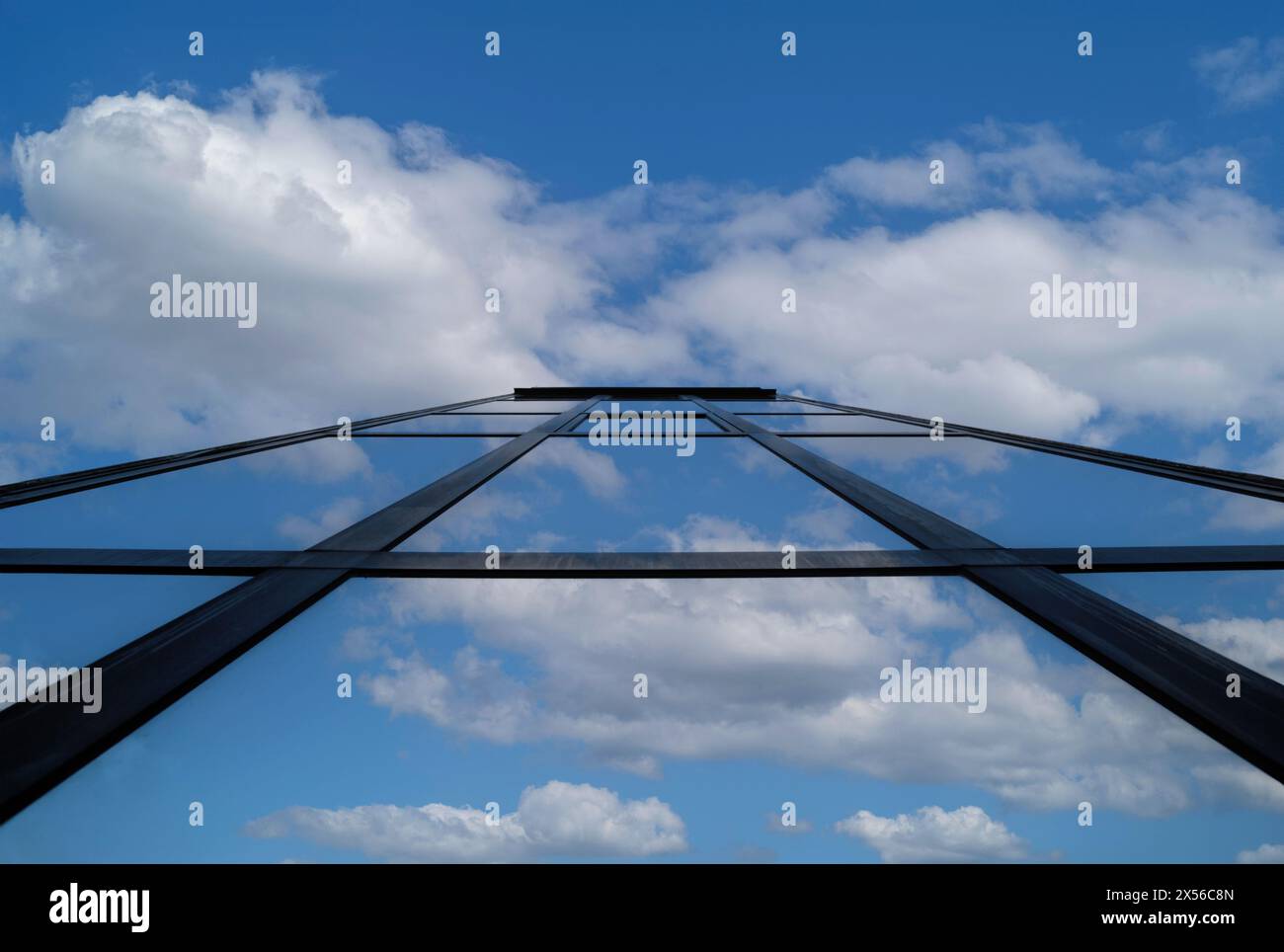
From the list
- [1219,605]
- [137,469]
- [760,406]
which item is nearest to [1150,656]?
[1219,605]

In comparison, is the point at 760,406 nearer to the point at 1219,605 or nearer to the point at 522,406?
the point at 522,406

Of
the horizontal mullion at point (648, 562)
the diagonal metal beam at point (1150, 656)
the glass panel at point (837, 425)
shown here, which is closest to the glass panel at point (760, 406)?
the glass panel at point (837, 425)

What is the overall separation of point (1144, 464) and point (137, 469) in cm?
821

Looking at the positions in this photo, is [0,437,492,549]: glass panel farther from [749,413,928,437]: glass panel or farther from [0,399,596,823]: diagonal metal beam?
[749,413,928,437]: glass panel

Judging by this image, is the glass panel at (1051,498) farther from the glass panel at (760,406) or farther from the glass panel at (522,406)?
the glass panel at (522,406)

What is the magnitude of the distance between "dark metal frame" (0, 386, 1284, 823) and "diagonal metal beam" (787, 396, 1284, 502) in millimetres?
28

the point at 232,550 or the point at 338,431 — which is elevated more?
the point at 338,431

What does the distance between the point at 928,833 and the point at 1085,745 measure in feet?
2.28

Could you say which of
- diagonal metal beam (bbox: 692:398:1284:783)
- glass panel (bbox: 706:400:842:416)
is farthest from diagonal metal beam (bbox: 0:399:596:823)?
glass panel (bbox: 706:400:842:416)

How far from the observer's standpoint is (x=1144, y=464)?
5820 millimetres

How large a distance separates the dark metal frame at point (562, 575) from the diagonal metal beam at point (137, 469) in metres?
0.02
